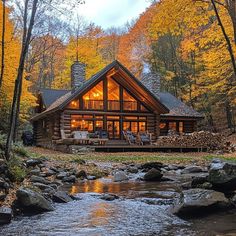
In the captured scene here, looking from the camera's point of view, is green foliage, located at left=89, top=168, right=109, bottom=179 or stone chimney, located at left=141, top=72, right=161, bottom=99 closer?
green foliage, located at left=89, top=168, right=109, bottom=179

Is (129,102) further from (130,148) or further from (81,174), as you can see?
(81,174)

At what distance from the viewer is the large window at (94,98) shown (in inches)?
1043

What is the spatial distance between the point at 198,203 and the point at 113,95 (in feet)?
70.5

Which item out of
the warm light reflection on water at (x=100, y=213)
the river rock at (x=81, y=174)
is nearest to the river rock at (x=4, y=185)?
the warm light reflection on water at (x=100, y=213)

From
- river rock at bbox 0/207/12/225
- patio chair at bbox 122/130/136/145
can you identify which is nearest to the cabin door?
patio chair at bbox 122/130/136/145

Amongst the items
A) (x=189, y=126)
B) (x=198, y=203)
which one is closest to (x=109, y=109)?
(x=189, y=126)

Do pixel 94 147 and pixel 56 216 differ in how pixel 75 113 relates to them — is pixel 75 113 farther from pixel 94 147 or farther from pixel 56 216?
pixel 56 216

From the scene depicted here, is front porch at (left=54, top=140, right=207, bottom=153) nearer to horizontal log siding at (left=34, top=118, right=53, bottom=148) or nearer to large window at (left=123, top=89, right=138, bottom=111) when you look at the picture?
horizontal log siding at (left=34, top=118, right=53, bottom=148)

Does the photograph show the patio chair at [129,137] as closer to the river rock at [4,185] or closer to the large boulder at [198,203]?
the river rock at [4,185]

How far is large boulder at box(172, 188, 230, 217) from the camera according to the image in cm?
625

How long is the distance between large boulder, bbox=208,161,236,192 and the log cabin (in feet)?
58.3

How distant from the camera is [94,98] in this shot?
2681cm

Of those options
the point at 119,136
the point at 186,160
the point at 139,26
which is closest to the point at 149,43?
the point at 139,26

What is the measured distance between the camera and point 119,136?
90.1ft
